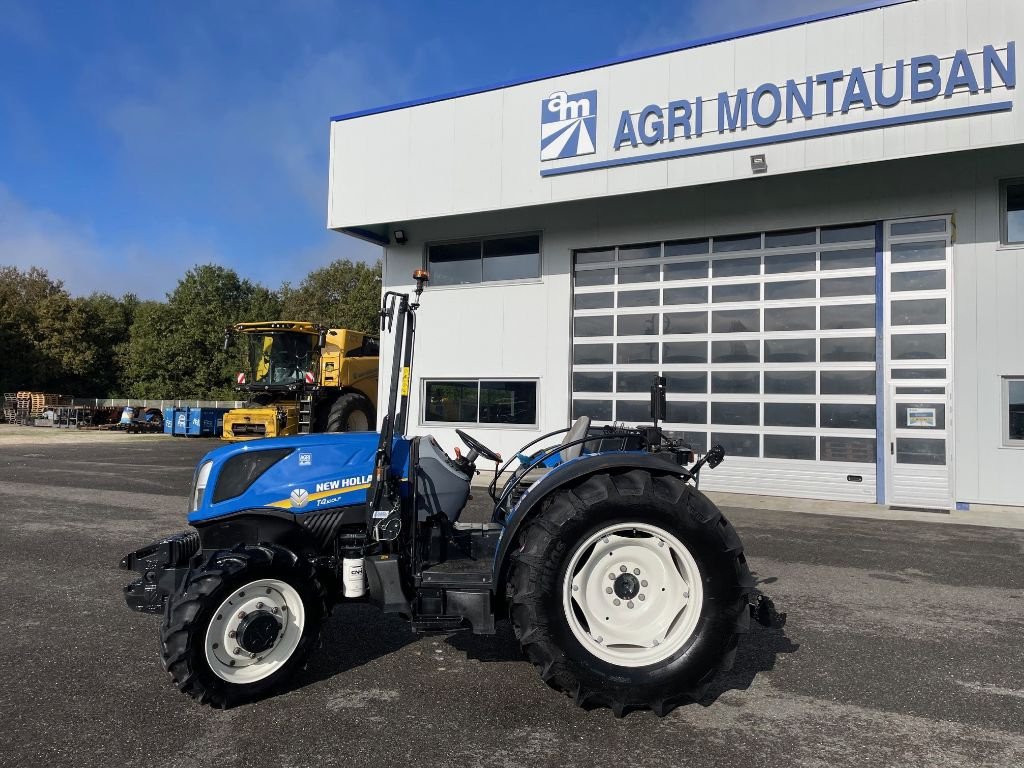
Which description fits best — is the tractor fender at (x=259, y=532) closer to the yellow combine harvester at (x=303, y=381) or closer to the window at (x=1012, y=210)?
the window at (x=1012, y=210)

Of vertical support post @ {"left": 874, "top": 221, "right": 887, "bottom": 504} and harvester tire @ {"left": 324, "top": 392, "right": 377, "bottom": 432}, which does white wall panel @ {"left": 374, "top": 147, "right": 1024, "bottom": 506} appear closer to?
vertical support post @ {"left": 874, "top": 221, "right": 887, "bottom": 504}

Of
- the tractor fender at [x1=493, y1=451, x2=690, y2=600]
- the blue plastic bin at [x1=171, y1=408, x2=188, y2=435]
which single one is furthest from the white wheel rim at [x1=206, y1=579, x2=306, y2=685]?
the blue plastic bin at [x1=171, y1=408, x2=188, y2=435]

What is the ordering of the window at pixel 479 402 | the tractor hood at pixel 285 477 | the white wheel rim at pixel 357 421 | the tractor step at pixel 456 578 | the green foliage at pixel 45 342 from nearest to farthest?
the tractor step at pixel 456 578 < the tractor hood at pixel 285 477 < the window at pixel 479 402 < the white wheel rim at pixel 357 421 < the green foliage at pixel 45 342

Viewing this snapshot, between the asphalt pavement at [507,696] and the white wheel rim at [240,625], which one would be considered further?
the white wheel rim at [240,625]

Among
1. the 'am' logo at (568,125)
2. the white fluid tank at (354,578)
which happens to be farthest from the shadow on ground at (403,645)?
the 'am' logo at (568,125)

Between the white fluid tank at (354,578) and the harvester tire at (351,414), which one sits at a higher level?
the harvester tire at (351,414)

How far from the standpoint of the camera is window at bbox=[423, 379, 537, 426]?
1302cm

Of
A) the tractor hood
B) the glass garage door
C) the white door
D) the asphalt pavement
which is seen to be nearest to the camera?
the asphalt pavement

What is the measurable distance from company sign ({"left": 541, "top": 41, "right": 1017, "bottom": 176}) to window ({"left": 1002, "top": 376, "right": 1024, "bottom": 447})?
384 centimetres

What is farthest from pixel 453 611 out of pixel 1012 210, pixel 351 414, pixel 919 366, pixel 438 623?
pixel 351 414

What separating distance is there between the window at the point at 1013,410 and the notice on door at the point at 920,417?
35.6 inches

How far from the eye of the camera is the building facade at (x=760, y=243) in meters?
9.66

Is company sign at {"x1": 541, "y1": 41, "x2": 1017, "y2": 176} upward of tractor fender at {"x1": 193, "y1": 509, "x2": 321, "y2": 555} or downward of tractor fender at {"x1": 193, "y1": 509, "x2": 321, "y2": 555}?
upward

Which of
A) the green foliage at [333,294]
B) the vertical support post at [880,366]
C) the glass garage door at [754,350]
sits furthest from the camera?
the green foliage at [333,294]
